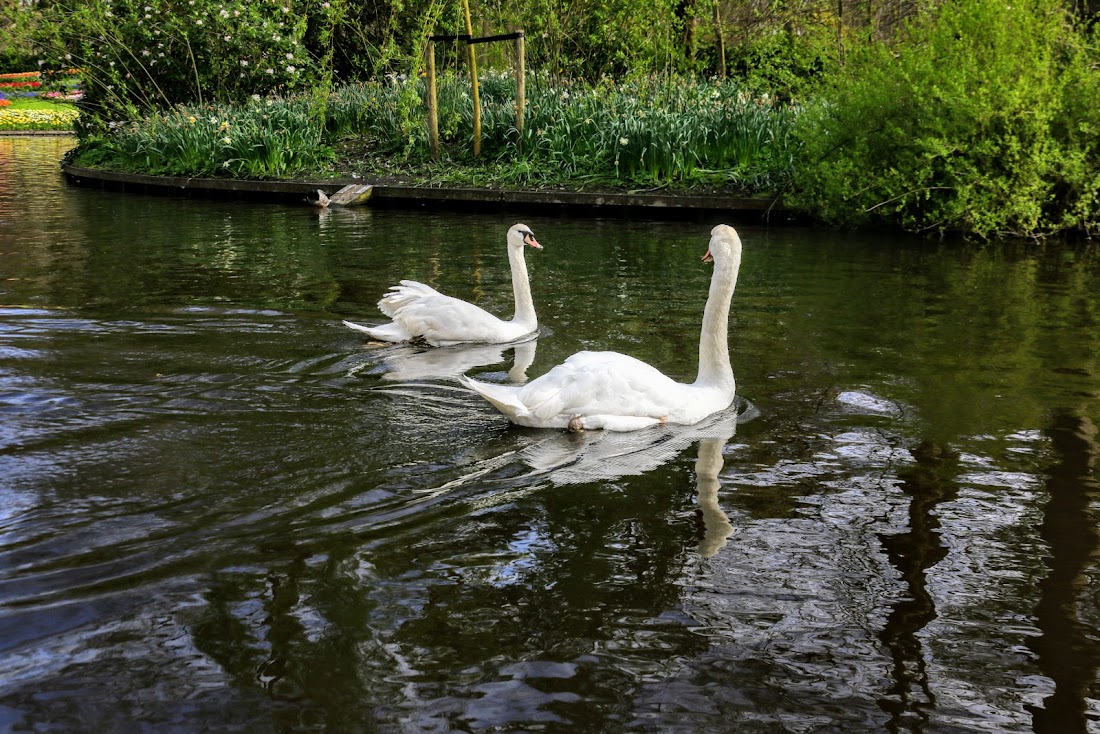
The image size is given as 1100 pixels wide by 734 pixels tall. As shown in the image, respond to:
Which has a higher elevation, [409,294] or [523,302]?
[409,294]

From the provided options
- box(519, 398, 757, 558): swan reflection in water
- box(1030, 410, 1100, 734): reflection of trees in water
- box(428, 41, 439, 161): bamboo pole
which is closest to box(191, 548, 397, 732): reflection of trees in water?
box(519, 398, 757, 558): swan reflection in water

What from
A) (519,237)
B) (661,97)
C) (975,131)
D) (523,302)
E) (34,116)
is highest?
(34,116)

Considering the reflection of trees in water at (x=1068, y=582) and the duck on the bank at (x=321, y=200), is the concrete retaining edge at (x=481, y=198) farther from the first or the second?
the reflection of trees in water at (x=1068, y=582)

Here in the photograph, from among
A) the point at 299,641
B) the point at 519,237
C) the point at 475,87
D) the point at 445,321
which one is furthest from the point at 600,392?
the point at 475,87

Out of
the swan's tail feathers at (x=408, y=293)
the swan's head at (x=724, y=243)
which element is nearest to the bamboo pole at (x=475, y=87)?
the swan's tail feathers at (x=408, y=293)

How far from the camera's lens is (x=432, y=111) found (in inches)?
685

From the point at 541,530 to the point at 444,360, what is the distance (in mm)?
3173

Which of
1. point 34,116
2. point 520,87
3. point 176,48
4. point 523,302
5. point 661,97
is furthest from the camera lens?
point 34,116

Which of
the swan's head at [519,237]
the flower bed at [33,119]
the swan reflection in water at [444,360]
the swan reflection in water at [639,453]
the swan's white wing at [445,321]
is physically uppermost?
the flower bed at [33,119]

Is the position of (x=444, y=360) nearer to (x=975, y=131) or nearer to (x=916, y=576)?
(x=916, y=576)

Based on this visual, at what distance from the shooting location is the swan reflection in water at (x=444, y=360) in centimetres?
711

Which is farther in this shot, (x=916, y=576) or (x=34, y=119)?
(x=34, y=119)

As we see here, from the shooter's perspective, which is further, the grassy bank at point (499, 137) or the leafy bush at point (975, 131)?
the grassy bank at point (499, 137)

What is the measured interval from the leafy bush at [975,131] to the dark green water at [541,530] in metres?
3.63
